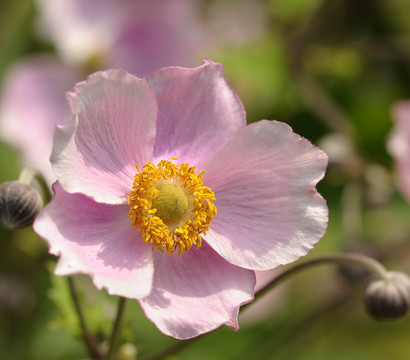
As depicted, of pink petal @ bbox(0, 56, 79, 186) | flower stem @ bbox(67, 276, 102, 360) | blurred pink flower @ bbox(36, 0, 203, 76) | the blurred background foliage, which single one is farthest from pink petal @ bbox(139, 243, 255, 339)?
blurred pink flower @ bbox(36, 0, 203, 76)

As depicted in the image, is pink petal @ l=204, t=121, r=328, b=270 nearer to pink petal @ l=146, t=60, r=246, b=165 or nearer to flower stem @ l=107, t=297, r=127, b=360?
pink petal @ l=146, t=60, r=246, b=165

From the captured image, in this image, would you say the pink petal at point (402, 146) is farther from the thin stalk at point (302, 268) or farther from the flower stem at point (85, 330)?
the flower stem at point (85, 330)

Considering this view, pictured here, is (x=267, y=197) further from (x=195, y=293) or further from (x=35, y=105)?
(x=35, y=105)

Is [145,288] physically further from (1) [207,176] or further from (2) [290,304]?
(2) [290,304]

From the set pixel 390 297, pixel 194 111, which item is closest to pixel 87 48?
pixel 194 111

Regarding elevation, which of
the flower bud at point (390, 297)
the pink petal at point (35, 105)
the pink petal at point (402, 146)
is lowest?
the pink petal at point (35, 105)

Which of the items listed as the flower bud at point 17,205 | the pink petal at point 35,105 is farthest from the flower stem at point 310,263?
the pink petal at point 35,105
